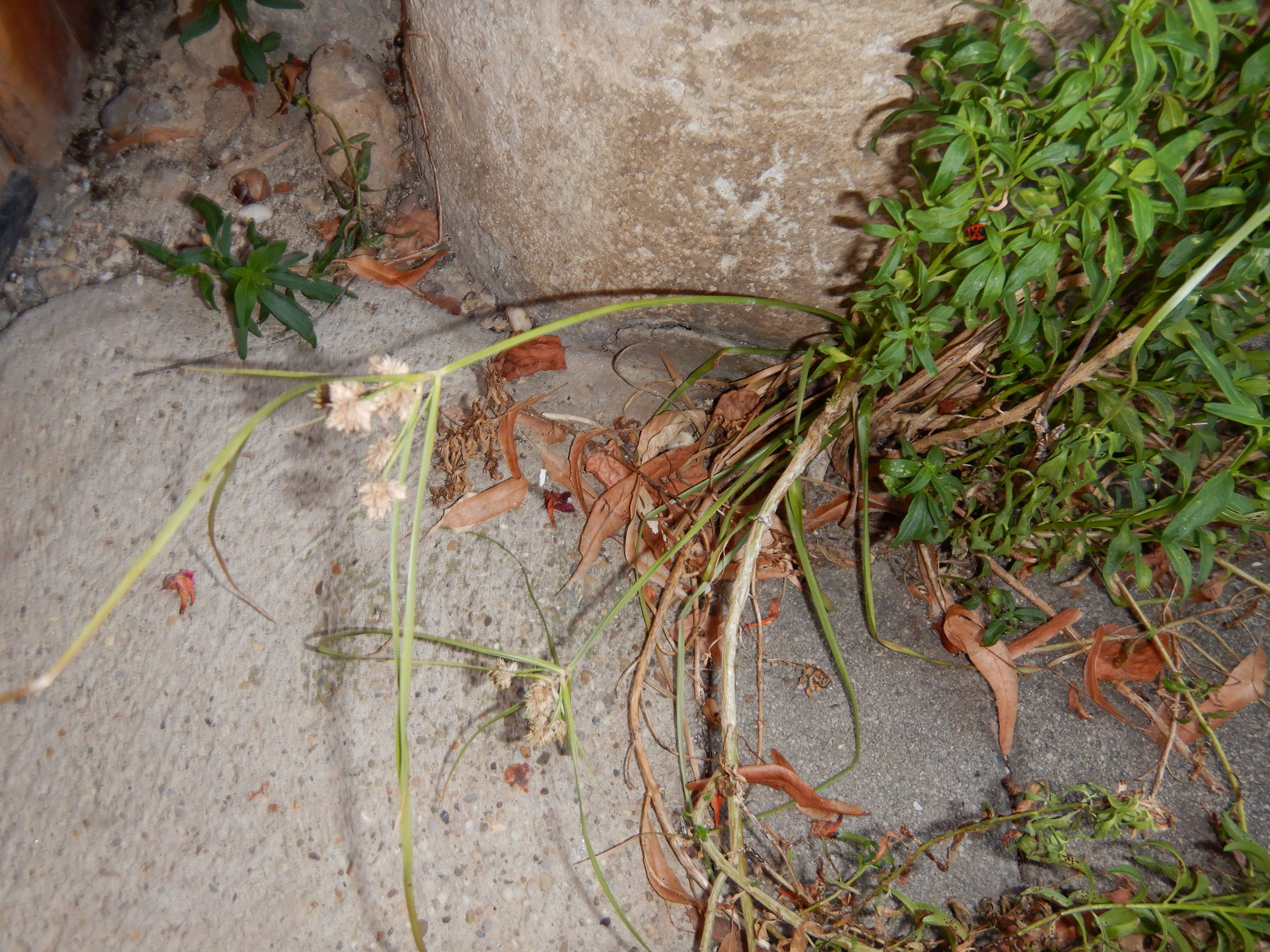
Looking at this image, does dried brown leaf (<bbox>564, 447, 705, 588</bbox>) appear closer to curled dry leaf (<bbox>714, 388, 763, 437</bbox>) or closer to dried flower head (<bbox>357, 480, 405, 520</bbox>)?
curled dry leaf (<bbox>714, 388, 763, 437</bbox>)

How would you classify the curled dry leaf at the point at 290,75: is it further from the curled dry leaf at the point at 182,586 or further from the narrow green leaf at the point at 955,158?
the narrow green leaf at the point at 955,158

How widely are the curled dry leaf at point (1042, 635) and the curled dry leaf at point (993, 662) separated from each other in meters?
0.02

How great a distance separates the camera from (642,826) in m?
1.52

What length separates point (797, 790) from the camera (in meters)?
1.56

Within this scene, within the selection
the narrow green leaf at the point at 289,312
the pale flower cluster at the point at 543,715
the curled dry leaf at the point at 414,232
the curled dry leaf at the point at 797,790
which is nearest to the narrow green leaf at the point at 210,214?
the narrow green leaf at the point at 289,312

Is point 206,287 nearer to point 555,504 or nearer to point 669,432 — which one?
point 555,504

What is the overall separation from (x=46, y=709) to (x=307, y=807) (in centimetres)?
61

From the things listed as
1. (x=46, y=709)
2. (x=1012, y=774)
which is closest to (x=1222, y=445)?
(x=1012, y=774)

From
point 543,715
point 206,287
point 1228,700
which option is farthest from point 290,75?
point 1228,700

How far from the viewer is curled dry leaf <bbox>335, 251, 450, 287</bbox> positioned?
79.4 inches

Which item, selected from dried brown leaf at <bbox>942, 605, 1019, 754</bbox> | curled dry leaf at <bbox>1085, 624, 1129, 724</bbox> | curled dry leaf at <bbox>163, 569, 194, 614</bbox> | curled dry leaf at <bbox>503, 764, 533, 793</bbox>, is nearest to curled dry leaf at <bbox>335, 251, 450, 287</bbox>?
curled dry leaf at <bbox>163, 569, 194, 614</bbox>

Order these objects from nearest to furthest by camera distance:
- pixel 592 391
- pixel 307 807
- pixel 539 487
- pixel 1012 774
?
pixel 307 807
pixel 1012 774
pixel 539 487
pixel 592 391

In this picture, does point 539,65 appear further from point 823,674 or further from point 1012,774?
point 1012,774

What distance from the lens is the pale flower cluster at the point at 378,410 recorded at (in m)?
0.87
